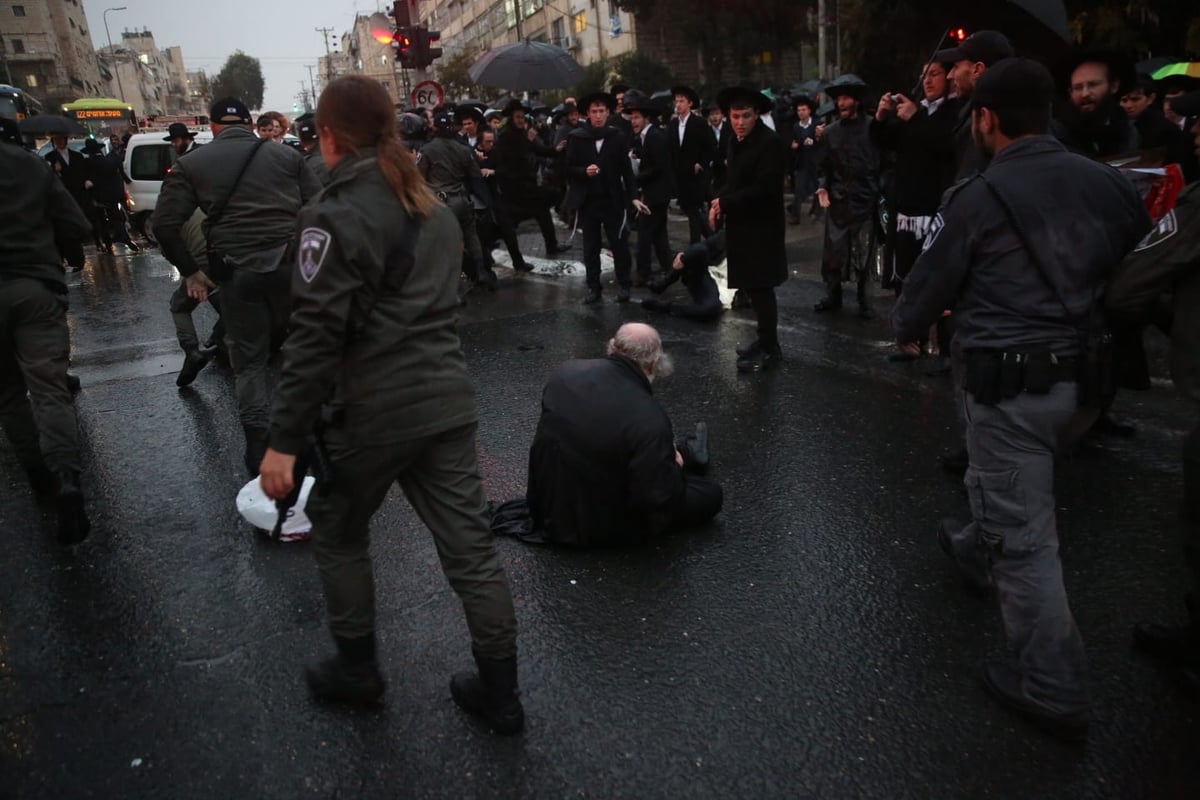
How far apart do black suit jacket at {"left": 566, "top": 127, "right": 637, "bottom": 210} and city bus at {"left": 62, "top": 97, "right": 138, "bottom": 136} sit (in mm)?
45953

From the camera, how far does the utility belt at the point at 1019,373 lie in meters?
2.44

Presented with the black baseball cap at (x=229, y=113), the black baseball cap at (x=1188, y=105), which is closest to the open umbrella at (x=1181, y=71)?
the black baseball cap at (x=1188, y=105)

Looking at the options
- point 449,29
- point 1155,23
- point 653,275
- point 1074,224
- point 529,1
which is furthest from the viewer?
point 449,29

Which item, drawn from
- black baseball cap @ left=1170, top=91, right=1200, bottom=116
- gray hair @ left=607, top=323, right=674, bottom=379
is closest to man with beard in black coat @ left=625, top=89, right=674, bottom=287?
black baseball cap @ left=1170, top=91, right=1200, bottom=116

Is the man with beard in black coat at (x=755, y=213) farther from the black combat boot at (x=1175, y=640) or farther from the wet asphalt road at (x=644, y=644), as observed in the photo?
the black combat boot at (x=1175, y=640)

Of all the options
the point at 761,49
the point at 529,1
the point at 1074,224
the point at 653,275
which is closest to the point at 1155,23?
the point at 653,275

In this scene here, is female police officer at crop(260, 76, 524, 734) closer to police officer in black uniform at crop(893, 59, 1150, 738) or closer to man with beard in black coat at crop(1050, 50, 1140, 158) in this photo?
police officer in black uniform at crop(893, 59, 1150, 738)

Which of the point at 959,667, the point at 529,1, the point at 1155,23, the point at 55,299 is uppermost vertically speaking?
the point at 529,1

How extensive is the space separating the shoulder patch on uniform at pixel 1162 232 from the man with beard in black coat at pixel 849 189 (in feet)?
15.5

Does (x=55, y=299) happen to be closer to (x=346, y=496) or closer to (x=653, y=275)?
(x=346, y=496)

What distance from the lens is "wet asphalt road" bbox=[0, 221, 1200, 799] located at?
8.09 ft

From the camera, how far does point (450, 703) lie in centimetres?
279

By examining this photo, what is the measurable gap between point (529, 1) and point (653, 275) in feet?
178

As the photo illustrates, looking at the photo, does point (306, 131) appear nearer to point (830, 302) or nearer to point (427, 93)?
point (830, 302)
